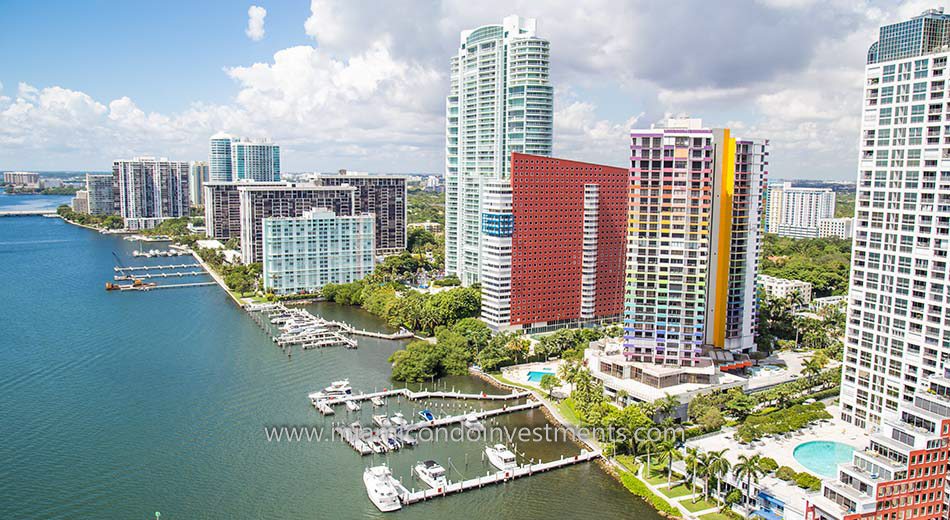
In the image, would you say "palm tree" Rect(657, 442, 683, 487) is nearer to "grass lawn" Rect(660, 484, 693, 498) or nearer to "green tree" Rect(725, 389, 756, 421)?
"grass lawn" Rect(660, 484, 693, 498)

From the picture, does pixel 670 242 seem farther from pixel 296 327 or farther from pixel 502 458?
pixel 296 327

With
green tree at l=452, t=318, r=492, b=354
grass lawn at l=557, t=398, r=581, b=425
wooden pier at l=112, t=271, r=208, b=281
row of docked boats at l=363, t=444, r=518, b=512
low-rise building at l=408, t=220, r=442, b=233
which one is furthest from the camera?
low-rise building at l=408, t=220, r=442, b=233

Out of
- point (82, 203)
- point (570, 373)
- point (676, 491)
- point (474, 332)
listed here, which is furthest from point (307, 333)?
point (82, 203)

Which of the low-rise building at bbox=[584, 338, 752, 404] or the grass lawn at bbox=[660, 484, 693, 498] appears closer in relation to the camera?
the grass lawn at bbox=[660, 484, 693, 498]

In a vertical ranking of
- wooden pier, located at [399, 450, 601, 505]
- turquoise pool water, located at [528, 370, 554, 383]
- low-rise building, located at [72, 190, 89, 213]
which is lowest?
wooden pier, located at [399, 450, 601, 505]

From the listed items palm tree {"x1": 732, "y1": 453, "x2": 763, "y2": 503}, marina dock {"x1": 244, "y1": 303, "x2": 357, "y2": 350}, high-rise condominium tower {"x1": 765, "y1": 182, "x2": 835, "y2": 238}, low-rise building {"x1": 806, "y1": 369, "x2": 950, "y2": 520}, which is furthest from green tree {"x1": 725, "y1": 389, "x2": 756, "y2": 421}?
high-rise condominium tower {"x1": 765, "y1": 182, "x2": 835, "y2": 238}

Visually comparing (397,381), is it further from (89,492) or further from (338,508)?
(89,492)

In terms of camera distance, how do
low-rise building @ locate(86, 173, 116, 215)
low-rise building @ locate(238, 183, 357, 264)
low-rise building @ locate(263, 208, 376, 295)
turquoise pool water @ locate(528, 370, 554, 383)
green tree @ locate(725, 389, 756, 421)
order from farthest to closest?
→ low-rise building @ locate(86, 173, 116, 215)
low-rise building @ locate(238, 183, 357, 264)
low-rise building @ locate(263, 208, 376, 295)
turquoise pool water @ locate(528, 370, 554, 383)
green tree @ locate(725, 389, 756, 421)
